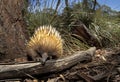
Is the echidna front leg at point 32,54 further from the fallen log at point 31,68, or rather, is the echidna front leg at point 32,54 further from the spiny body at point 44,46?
the fallen log at point 31,68

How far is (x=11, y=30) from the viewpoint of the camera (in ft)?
18.8

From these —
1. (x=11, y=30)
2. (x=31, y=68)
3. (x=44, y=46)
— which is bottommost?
(x=31, y=68)

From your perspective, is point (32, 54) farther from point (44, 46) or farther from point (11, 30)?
point (11, 30)

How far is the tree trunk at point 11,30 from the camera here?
Result: 561cm

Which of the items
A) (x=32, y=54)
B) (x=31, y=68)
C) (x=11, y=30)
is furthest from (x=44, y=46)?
(x=11, y=30)

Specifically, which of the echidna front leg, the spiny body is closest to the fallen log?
the spiny body

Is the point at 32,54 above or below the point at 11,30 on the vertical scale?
below

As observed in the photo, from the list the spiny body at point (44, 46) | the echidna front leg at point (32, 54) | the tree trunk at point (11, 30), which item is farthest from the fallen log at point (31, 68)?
the tree trunk at point (11, 30)

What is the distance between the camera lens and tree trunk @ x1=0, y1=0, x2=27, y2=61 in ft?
18.4

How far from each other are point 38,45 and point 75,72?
0.84 metres

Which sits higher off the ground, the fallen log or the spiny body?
the spiny body

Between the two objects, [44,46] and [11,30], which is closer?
[44,46]

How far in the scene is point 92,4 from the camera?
8156 millimetres

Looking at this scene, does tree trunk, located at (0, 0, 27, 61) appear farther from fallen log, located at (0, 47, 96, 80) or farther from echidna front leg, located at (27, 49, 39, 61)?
fallen log, located at (0, 47, 96, 80)
